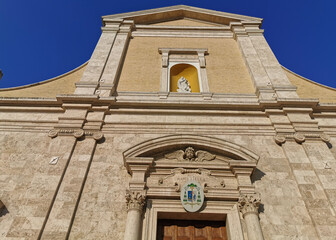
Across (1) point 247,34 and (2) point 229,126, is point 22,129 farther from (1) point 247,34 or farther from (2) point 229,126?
(1) point 247,34

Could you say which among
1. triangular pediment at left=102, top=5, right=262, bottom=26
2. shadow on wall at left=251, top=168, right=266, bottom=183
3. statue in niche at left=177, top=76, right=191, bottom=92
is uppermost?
triangular pediment at left=102, top=5, right=262, bottom=26

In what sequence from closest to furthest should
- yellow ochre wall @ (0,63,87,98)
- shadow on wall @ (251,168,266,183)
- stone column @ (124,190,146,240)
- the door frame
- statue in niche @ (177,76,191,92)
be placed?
stone column @ (124,190,146,240)
the door frame
shadow on wall @ (251,168,266,183)
yellow ochre wall @ (0,63,87,98)
statue in niche @ (177,76,191,92)

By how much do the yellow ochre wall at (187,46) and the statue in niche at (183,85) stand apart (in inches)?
29.5

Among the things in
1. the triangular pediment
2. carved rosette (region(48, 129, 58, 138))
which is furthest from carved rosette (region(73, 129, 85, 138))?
the triangular pediment

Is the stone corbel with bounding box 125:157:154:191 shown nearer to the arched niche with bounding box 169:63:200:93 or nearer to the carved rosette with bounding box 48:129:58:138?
the carved rosette with bounding box 48:129:58:138

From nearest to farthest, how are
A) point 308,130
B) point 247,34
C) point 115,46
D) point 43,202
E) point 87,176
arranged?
point 43,202 < point 87,176 < point 308,130 < point 115,46 < point 247,34

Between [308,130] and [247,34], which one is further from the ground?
[247,34]

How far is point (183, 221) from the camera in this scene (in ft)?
19.1

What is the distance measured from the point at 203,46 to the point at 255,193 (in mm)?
7066

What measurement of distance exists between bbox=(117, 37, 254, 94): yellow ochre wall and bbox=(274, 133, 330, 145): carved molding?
7.78 feet

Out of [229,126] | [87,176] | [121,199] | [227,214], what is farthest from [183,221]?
[229,126]

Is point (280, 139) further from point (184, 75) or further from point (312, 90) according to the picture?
point (184, 75)

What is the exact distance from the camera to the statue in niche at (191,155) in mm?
6613

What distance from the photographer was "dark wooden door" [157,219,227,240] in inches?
220
